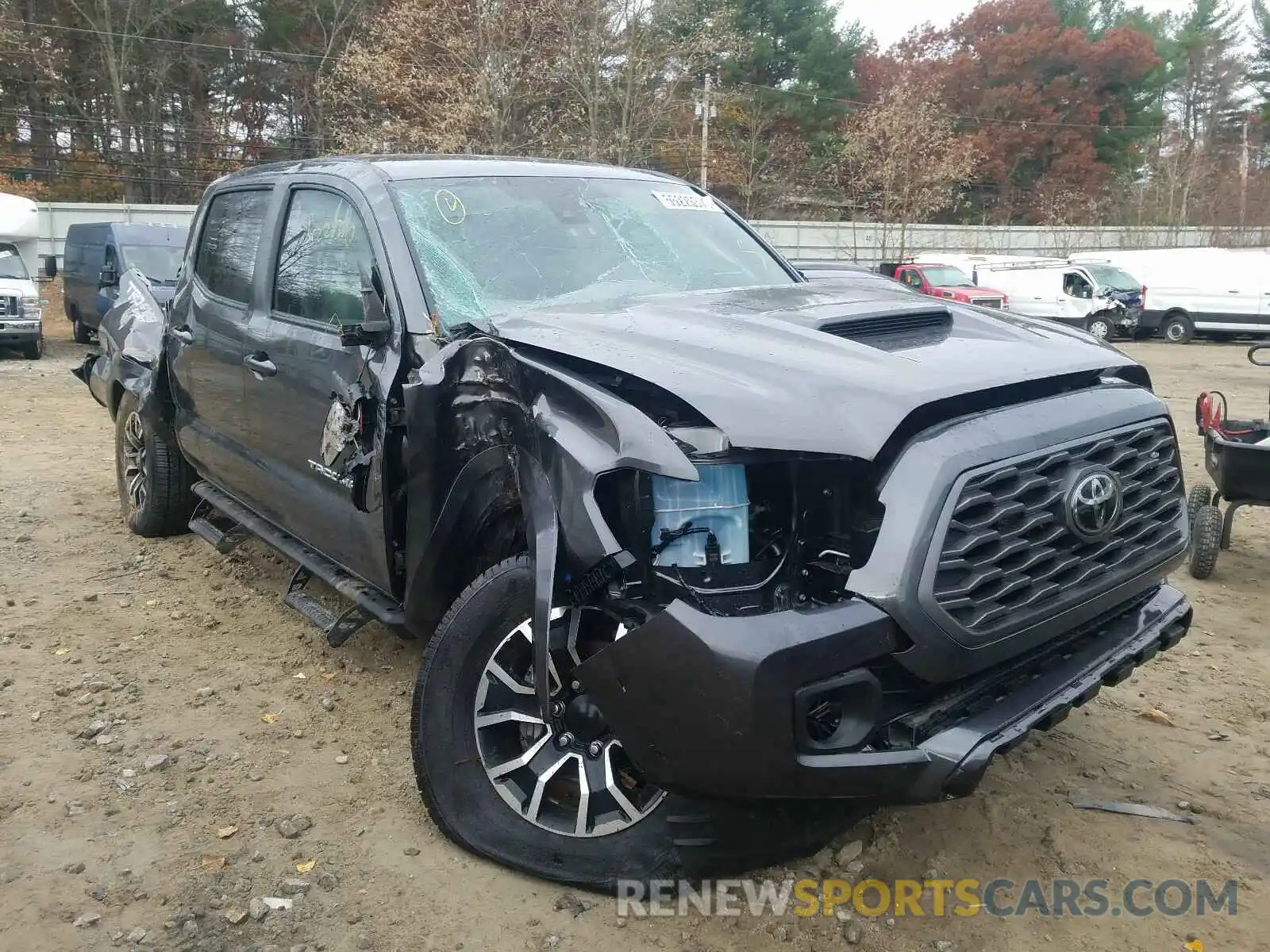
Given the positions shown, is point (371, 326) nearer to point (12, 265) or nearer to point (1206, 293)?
point (12, 265)

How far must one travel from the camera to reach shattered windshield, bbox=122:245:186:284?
16.5 meters

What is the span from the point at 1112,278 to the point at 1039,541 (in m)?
25.6

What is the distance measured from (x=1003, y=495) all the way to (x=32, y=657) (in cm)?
394

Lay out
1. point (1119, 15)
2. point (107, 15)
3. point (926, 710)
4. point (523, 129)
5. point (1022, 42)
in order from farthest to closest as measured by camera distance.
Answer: point (1119, 15) < point (1022, 42) < point (107, 15) < point (523, 129) < point (926, 710)

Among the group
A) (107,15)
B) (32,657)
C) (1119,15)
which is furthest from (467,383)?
(1119,15)

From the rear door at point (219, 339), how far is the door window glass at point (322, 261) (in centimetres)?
31

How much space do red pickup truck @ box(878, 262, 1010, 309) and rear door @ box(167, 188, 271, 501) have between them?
19.4 metres

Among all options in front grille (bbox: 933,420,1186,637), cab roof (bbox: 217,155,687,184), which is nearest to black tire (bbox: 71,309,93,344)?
cab roof (bbox: 217,155,687,184)

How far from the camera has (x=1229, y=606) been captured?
207 inches

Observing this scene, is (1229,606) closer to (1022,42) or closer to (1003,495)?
(1003,495)

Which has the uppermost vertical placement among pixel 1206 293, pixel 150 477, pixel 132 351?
pixel 1206 293

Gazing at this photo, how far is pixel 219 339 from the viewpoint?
4.86 meters

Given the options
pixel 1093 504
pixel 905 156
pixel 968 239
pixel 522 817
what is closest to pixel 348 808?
pixel 522 817

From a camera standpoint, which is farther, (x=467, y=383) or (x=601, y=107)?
(x=601, y=107)
